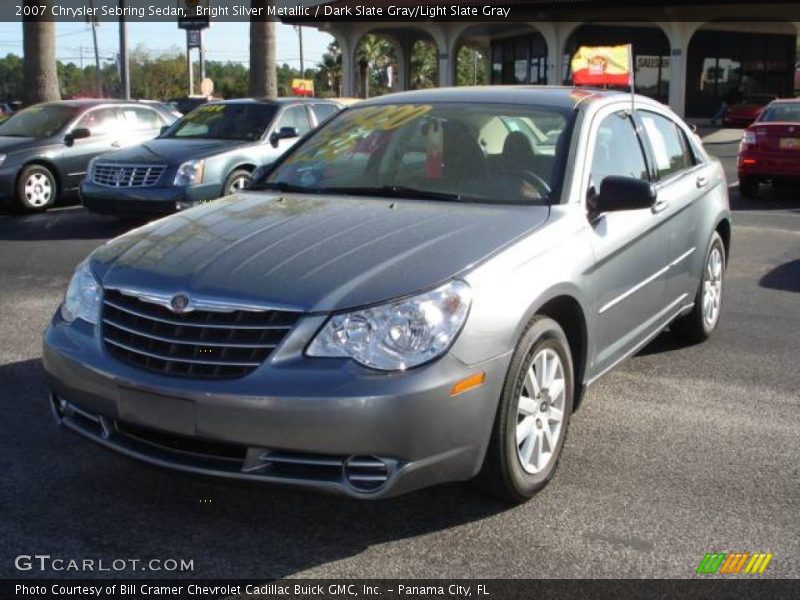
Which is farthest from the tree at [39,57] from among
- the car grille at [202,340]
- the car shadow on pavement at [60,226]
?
the car grille at [202,340]

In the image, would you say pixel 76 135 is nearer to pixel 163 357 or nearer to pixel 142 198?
→ pixel 142 198

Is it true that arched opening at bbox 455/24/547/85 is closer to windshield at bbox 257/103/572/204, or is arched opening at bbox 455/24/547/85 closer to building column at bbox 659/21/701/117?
building column at bbox 659/21/701/117

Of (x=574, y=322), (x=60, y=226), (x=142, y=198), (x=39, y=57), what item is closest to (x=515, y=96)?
(x=574, y=322)

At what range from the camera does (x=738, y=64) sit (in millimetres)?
39938

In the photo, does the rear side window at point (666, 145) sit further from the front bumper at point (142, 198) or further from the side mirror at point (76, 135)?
the side mirror at point (76, 135)

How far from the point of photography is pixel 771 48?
131 feet

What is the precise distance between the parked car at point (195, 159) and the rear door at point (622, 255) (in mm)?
5754

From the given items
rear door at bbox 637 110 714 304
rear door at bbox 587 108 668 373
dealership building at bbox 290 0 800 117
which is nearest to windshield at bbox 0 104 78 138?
rear door at bbox 637 110 714 304

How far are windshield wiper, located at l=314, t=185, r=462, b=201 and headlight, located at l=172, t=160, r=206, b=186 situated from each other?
20.6ft

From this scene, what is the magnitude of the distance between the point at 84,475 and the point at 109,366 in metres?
0.81

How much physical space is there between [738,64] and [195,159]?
34.5 metres

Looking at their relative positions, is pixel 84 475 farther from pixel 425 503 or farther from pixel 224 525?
pixel 425 503

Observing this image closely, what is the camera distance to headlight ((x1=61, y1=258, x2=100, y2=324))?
12.2 ft

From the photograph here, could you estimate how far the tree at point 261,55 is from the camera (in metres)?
20.6
